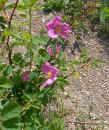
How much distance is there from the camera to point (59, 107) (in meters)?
3.08

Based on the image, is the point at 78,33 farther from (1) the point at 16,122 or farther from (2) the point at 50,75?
(1) the point at 16,122

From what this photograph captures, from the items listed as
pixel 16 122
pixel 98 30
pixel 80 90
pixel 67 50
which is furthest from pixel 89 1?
pixel 16 122

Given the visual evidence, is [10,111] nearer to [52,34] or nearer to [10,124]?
[10,124]

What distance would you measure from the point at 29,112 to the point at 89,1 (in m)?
2.30

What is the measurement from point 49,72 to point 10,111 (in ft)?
1.65

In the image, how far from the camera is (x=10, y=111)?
1.67m

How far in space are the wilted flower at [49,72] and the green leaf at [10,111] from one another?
0.48 metres

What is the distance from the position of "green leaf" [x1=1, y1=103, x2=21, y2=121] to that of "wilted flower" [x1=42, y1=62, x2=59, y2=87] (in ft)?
1.58

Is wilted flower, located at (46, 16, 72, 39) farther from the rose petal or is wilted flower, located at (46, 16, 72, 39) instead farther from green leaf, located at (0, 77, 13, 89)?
green leaf, located at (0, 77, 13, 89)

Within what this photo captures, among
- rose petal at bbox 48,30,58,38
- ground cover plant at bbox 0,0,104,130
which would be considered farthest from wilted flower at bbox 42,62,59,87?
rose petal at bbox 48,30,58,38

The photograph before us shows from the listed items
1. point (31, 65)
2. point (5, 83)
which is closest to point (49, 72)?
Answer: point (31, 65)

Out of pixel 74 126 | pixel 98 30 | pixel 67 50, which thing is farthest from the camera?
pixel 98 30

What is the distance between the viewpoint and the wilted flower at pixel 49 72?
2.11m

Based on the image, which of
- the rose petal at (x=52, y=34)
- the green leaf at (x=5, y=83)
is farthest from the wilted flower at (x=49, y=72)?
the green leaf at (x=5, y=83)
